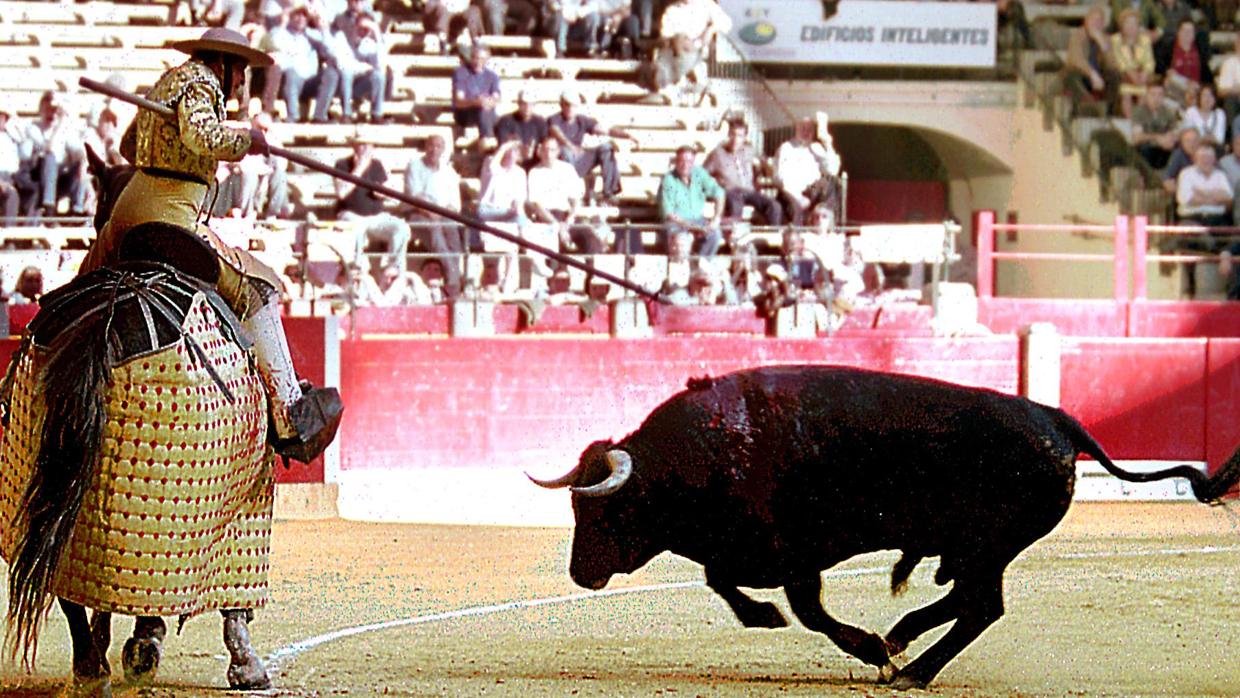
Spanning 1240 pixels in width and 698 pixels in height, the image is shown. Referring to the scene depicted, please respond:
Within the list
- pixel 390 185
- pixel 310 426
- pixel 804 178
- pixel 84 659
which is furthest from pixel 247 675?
pixel 804 178

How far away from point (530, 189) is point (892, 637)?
9.56 meters

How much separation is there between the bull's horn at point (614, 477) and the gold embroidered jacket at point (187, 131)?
1229mm

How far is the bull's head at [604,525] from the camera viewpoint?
565 centimetres

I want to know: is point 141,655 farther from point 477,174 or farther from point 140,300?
point 477,174

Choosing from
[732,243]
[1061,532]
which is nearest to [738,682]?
[1061,532]

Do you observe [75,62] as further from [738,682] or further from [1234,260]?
[738,682]

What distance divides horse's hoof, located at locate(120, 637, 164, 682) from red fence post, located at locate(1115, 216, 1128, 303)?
12530 mm

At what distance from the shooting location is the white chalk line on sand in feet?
21.3

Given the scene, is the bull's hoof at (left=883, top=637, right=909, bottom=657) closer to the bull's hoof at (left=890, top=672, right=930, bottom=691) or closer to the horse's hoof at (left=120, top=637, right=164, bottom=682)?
the bull's hoof at (left=890, top=672, right=930, bottom=691)

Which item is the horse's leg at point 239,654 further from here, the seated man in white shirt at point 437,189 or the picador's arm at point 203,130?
the seated man in white shirt at point 437,189

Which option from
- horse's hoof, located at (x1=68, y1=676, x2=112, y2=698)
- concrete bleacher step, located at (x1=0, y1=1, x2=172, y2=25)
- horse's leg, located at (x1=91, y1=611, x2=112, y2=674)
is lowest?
horse's hoof, located at (x1=68, y1=676, x2=112, y2=698)

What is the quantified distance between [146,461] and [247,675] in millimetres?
748

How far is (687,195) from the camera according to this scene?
50.2 feet

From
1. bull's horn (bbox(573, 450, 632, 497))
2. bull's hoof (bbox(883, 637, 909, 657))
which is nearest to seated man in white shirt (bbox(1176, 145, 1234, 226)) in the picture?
bull's hoof (bbox(883, 637, 909, 657))
